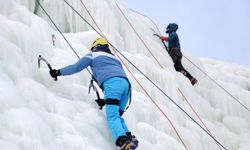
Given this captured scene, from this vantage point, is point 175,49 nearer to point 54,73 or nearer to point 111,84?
point 111,84

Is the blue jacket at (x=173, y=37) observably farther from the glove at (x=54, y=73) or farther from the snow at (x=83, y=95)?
the glove at (x=54, y=73)

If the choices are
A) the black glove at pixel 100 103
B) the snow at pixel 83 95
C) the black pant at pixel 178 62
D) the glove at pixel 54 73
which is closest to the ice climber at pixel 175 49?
the black pant at pixel 178 62

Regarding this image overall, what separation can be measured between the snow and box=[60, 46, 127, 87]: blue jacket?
0.96ft

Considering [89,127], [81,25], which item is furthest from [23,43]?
[81,25]

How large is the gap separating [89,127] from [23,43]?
134cm

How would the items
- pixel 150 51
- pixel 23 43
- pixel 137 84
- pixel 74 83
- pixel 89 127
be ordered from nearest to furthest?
pixel 89 127, pixel 23 43, pixel 74 83, pixel 137 84, pixel 150 51

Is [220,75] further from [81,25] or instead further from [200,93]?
[81,25]

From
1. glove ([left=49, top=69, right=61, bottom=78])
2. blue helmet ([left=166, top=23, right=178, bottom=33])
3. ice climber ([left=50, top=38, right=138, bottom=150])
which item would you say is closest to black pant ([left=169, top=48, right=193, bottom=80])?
blue helmet ([left=166, top=23, right=178, bottom=33])

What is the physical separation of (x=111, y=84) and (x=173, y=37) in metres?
5.83

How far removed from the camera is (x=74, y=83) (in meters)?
6.02

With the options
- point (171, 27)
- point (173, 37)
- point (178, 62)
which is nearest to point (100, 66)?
point (178, 62)

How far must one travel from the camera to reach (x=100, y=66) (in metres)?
5.51

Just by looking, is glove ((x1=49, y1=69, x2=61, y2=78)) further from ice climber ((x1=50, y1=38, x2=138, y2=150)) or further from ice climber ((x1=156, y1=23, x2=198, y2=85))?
ice climber ((x1=156, y1=23, x2=198, y2=85))

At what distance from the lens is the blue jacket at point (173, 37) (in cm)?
1087
